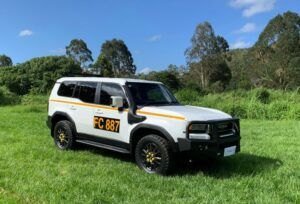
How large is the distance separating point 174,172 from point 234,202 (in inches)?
71.1

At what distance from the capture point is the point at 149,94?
848 centimetres

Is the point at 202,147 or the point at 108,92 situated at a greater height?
the point at 108,92

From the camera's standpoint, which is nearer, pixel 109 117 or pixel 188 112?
pixel 188 112

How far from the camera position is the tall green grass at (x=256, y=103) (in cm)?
1900

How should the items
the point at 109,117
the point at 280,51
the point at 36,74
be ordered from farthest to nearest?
the point at 280,51, the point at 36,74, the point at 109,117

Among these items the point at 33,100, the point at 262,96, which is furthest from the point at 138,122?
the point at 33,100

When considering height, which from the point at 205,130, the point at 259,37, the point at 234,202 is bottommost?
the point at 234,202

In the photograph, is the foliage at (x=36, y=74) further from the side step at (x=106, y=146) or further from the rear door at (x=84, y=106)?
the side step at (x=106, y=146)

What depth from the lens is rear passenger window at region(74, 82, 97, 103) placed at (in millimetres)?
8779

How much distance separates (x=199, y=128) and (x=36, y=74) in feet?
140

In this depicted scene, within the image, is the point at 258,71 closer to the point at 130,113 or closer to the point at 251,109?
the point at 251,109

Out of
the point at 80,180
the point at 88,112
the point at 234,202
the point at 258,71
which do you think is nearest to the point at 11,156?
the point at 88,112

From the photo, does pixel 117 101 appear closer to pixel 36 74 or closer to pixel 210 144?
pixel 210 144

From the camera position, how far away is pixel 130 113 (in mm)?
7812
